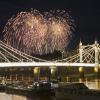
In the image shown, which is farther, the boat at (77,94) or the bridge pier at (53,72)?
the bridge pier at (53,72)

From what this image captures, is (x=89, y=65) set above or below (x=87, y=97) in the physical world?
above

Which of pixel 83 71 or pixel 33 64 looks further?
pixel 83 71

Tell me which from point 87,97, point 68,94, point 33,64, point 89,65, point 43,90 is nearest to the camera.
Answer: point 87,97

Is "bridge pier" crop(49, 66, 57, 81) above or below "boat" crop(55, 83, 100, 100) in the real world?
above

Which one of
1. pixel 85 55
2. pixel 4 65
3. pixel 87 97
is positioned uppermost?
pixel 85 55

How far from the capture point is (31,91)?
55500mm

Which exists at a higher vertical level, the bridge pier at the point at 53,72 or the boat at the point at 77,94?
the bridge pier at the point at 53,72

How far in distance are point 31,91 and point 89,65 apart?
208ft

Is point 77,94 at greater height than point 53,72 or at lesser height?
lesser

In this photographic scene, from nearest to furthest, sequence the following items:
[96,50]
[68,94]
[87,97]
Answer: [87,97], [68,94], [96,50]

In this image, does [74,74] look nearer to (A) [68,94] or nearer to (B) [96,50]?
(B) [96,50]

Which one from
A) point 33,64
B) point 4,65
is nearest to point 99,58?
point 33,64

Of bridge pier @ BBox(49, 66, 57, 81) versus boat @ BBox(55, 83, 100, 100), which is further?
bridge pier @ BBox(49, 66, 57, 81)

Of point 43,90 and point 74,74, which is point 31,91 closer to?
point 43,90
